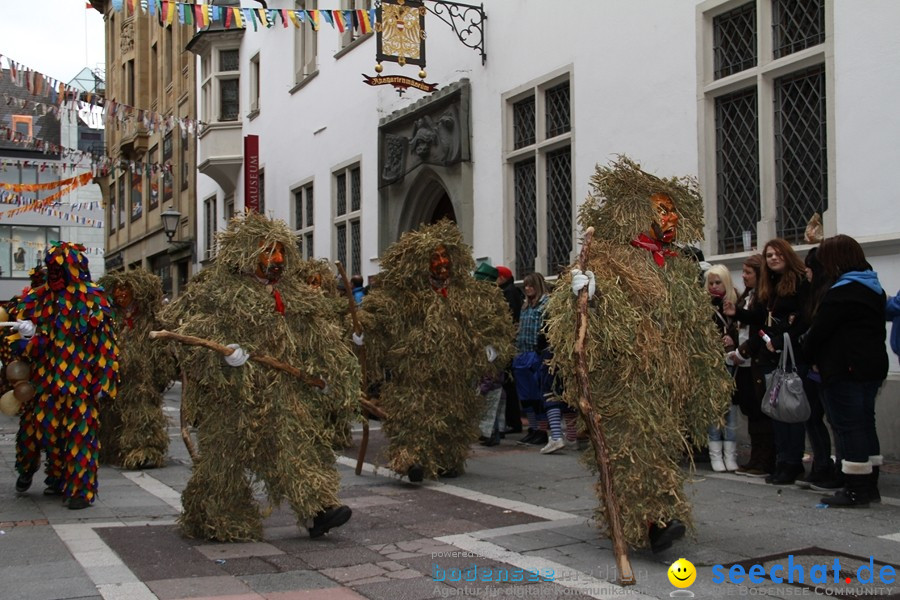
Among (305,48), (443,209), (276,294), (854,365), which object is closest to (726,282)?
(854,365)

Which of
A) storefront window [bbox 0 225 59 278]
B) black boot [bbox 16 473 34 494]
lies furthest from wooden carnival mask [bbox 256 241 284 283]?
storefront window [bbox 0 225 59 278]

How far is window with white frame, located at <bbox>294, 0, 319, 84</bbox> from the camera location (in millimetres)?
20562

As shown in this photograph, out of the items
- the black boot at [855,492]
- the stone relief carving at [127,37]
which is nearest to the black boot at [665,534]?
the black boot at [855,492]

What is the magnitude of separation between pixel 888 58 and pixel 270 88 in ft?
55.4

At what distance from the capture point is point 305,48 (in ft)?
69.1

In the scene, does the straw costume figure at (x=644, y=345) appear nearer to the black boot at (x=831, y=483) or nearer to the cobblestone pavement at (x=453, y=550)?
the cobblestone pavement at (x=453, y=550)

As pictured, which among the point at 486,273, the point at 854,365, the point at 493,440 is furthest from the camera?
the point at 493,440

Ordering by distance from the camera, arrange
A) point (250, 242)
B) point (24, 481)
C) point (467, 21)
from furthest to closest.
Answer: point (467, 21) < point (24, 481) < point (250, 242)

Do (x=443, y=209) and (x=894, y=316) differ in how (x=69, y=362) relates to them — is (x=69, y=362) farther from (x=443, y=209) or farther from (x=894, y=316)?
(x=443, y=209)

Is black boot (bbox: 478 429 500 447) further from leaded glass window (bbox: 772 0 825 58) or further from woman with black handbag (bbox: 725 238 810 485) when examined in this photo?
leaded glass window (bbox: 772 0 825 58)

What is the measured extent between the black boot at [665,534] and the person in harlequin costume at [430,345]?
113 inches

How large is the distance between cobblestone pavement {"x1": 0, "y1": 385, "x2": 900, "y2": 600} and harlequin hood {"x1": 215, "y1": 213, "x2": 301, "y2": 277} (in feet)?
5.34

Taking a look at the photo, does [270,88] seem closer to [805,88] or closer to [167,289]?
[167,289]

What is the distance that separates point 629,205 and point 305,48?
54.8ft
